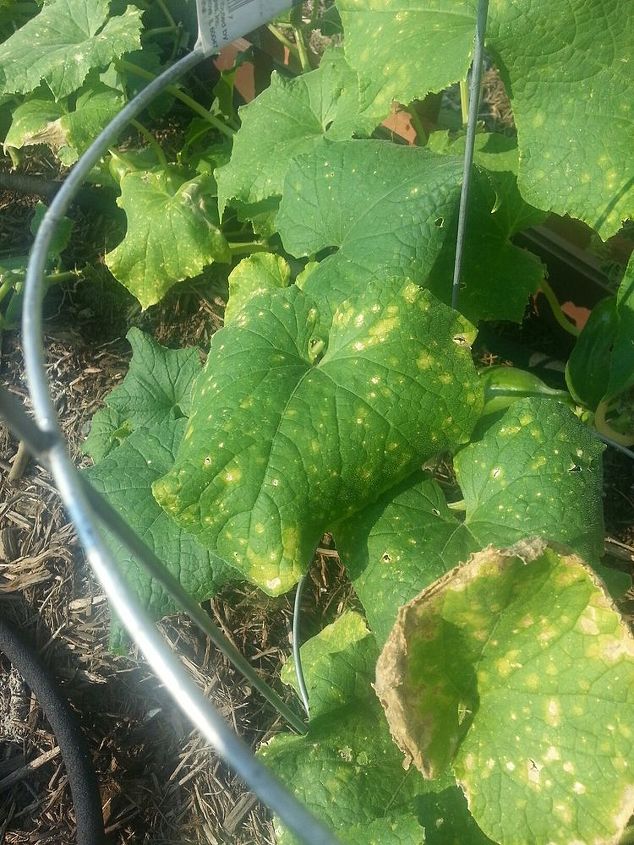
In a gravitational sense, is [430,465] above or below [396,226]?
below

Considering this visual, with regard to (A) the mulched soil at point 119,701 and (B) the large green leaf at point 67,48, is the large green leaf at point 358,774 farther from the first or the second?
(B) the large green leaf at point 67,48

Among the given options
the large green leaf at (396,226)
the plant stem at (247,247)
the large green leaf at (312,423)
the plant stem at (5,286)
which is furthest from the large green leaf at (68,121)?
the large green leaf at (312,423)

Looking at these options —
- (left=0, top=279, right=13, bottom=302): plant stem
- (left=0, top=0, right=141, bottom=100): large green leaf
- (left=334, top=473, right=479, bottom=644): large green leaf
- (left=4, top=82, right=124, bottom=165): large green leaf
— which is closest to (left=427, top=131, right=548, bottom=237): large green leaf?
(left=334, top=473, right=479, bottom=644): large green leaf

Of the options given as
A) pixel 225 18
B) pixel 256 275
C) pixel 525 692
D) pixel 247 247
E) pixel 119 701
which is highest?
pixel 225 18

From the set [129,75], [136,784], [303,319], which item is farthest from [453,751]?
[129,75]

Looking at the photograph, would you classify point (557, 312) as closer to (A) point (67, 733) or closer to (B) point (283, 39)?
(B) point (283, 39)

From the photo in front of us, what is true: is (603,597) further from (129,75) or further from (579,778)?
(129,75)

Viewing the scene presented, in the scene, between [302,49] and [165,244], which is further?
[302,49]

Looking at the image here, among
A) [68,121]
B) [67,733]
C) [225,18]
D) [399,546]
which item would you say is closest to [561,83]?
[225,18]
